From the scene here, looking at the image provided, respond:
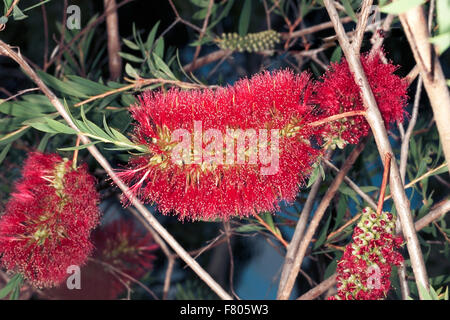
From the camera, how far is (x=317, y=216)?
1.75ft

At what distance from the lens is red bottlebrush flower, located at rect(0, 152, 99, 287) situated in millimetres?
515

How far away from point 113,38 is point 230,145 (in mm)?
370

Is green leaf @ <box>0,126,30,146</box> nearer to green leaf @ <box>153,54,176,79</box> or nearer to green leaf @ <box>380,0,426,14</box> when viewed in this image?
green leaf @ <box>153,54,176,79</box>

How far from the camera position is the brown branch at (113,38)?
2.26 ft

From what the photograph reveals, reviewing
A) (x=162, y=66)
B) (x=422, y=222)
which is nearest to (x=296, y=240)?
(x=422, y=222)

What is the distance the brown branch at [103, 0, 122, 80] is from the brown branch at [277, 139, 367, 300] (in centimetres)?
34

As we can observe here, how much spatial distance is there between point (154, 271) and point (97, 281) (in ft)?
0.30

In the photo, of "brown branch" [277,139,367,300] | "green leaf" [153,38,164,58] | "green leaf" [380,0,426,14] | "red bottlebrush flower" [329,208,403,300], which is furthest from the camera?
"green leaf" [153,38,164,58]

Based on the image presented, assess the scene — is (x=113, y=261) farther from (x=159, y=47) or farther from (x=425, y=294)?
(x=425, y=294)

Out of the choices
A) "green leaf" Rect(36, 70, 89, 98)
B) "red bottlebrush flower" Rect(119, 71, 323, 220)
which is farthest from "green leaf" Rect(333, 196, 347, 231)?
"green leaf" Rect(36, 70, 89, 98)

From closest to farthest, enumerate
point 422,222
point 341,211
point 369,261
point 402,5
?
point 402,5 < point 369,261 < point 422,222 < point 341,211

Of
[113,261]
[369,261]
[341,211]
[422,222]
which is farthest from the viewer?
[113,261]
